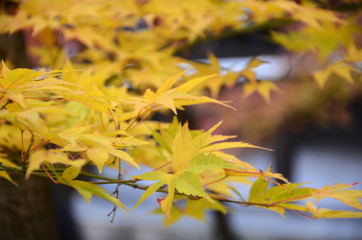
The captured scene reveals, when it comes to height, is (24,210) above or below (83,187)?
below

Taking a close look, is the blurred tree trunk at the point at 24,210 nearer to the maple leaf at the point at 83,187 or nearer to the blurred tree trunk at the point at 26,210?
the blurred tree trunk at the point at 26,210

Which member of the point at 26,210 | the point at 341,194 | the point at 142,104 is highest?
the point at 142,104

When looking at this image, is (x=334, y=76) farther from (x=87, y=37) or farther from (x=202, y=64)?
(x=87, y=37)

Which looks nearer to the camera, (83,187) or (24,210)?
(83,187)

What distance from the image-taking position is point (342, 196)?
490 mm

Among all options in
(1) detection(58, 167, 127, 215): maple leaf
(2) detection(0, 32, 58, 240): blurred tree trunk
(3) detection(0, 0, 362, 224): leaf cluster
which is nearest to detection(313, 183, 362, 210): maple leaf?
(3) detection(0, 0, 362, 224): leaf cluster

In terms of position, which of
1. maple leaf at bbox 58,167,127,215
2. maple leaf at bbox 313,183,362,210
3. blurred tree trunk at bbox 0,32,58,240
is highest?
maple leaf at bbox 58,167,127,215

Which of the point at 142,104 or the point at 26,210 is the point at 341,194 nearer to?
the point at 142,104

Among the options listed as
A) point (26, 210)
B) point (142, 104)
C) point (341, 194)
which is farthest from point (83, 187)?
point (26, 210)

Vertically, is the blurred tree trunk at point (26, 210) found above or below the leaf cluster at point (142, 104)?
below

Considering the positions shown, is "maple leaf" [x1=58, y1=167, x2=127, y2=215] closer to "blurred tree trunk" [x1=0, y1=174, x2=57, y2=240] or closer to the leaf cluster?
the leaf cluster

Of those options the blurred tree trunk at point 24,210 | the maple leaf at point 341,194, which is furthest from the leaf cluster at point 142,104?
the blurred tree trunk at point 24,210

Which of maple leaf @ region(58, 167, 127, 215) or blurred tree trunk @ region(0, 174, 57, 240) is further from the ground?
maple leaf @ region(58, 167, 127, 215)

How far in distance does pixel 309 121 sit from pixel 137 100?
7.10ft
